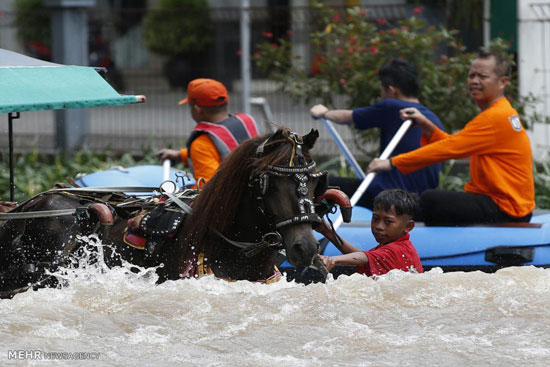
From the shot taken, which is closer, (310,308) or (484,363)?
(484,363)

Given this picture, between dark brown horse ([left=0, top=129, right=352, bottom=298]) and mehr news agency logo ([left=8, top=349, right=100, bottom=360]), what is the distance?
0.68 meters

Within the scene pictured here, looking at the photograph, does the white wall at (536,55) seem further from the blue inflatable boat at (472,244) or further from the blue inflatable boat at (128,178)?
the blue inflatable boat at (128,178)

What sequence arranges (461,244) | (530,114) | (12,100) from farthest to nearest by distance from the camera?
1. (530,114)
2. (461,244)
3. (12,100)

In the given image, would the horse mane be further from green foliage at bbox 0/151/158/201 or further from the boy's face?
green foliage at bbox 0/151/158/201

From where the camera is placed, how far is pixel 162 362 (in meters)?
5.15

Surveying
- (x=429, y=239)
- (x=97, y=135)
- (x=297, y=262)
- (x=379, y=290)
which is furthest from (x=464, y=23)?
(x=297, y=262)

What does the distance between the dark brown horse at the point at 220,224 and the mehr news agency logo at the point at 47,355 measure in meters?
0.68

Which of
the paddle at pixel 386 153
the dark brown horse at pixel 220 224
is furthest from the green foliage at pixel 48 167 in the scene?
the dark brown horse at pixel 220 224

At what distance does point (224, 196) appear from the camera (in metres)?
5.56

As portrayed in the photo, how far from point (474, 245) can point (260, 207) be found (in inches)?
95.2

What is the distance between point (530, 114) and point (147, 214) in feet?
23.9

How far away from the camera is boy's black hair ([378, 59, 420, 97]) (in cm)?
834

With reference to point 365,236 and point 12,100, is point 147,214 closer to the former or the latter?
point 12,100

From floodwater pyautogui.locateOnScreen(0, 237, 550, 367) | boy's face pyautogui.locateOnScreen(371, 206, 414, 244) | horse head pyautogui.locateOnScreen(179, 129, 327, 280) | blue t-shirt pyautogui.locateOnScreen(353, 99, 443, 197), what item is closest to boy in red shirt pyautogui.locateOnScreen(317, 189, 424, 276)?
boy's face pyautogui.locateOnScreen(371, 206, 414, 244)
